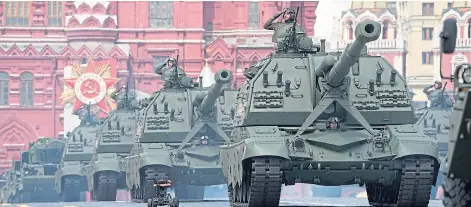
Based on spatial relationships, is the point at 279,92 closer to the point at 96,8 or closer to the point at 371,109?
the point at 371,109

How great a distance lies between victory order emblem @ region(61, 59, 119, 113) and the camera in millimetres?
101312

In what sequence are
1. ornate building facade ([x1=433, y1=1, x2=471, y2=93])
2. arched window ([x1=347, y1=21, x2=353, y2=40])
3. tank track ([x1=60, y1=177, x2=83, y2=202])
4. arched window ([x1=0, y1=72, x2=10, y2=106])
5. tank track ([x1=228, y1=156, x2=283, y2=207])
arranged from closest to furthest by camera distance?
tank track ([x1=228, y1=156, x2=283, y2=207]), tank track ([x1=60, y1=177, x2=83, y2=202]), arched window ([x1=0, y1=72, x2=10, y2=106]), ornate building facade ([x1=433, y1=1, x2=471, y2=93]), arched window ([x1=347, y1=21, x2=353, y2=40])

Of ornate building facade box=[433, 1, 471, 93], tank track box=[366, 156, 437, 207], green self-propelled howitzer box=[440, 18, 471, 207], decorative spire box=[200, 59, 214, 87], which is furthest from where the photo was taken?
ornate building facade box=[433, 1, 471, 93]

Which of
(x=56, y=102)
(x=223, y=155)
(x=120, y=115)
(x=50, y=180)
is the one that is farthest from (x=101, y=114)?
(x=223, y=155)

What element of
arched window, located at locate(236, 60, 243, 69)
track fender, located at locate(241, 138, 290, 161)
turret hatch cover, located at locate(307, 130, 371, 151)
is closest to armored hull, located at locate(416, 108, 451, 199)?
turret hatch cover, located at locate(307, 130, 371, 151)

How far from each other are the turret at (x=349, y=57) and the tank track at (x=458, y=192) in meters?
4.24

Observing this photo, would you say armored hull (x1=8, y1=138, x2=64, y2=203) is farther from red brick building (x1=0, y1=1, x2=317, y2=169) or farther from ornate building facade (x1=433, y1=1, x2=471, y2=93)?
ornate building facade (x1=433, y1=1, x2=471, y2=93)

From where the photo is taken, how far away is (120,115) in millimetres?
50625

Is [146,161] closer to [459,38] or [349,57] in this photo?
[349,57]

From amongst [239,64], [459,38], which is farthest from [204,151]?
[459,38]

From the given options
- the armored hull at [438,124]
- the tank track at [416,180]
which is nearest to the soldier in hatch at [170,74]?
the armored hull at [438,124]

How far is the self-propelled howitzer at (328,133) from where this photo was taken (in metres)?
28.4

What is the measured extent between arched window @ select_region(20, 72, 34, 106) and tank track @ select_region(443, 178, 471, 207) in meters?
84.7

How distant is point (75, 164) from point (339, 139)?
95.3 feet
